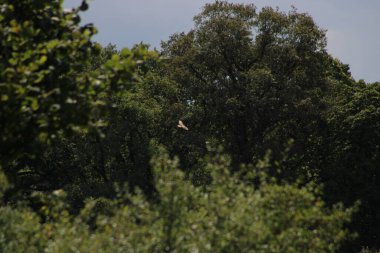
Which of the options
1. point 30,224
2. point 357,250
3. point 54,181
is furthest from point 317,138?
point 30,224

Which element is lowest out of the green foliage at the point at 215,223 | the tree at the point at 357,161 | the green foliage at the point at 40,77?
the green foliage at the point at 215,223

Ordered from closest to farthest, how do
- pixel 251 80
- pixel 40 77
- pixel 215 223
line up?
pixel 40 77 → pixel 215 223 → pixel 251 80

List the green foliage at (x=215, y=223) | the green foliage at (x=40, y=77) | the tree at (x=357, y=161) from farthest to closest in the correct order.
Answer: the tree at (x=357, y=161) → the green foliage at (x=215, y=223) → the green foliage at (x=40, y=77)

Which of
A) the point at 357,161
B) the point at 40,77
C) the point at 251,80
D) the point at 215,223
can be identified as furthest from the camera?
the point at 357,161

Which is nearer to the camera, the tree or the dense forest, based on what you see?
the dense forest

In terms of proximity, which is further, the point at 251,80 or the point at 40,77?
the point at 251,80

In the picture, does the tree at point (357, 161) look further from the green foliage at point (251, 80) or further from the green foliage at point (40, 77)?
the green foliage at point (40, 77)

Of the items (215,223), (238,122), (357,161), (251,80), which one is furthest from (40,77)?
(357,161)

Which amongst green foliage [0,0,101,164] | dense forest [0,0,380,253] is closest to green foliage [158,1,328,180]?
dense forest [0,0,380,253]

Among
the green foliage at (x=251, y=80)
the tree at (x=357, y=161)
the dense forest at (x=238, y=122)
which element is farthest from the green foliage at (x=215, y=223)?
the tree at (x=357, y=161)

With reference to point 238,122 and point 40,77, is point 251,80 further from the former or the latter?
point 40,77

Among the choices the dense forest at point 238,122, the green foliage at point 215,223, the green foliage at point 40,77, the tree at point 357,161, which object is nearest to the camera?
the green foliage at point 40,77

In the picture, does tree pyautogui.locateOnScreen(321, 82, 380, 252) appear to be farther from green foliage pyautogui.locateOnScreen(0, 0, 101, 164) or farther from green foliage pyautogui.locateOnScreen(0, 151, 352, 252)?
green foliage pyautogui.locateOnScreen(0, 0, 101, 164)

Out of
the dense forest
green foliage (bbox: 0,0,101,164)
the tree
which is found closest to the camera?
green foliage (bbox: 0,0,101,164)
